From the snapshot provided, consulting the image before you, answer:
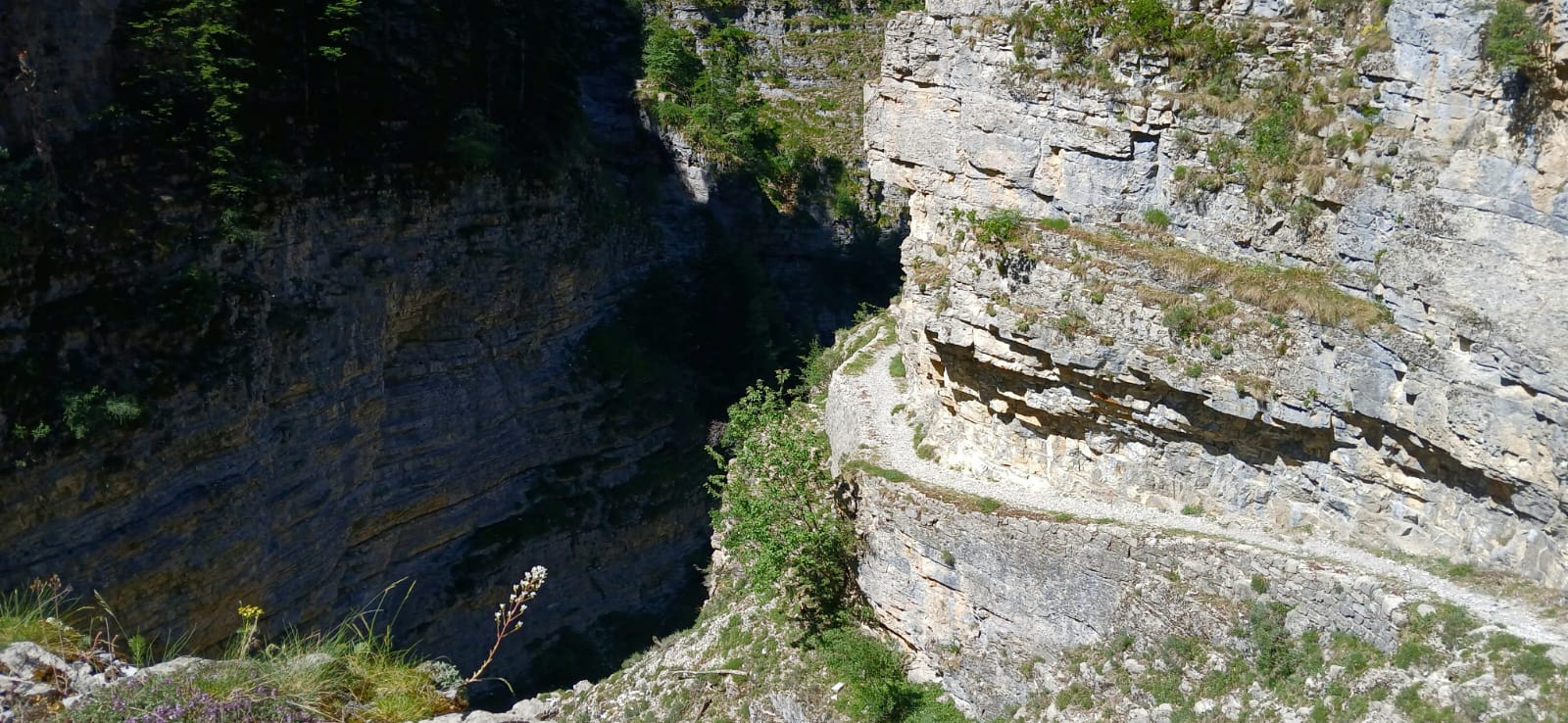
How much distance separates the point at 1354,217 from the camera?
14.2 meters

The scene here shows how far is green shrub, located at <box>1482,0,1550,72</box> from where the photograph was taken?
1205cm

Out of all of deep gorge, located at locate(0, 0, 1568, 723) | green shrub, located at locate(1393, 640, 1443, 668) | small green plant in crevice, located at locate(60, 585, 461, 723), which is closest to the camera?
small green plant in crevice, located at locate(60, 585, 461, 723)

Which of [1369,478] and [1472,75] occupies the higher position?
[1472,75]

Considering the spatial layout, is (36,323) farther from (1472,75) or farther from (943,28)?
(1472,75)

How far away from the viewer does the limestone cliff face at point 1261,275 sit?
12523mm

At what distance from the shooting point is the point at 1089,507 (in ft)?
54.3

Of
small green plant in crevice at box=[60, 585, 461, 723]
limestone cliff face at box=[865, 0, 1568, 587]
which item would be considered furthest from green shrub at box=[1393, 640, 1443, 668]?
small green plant in crevice at box=[60, 585, 461, 723]

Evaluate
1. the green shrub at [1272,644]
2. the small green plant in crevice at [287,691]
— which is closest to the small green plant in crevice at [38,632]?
the small green plant in crevice at [287,691]

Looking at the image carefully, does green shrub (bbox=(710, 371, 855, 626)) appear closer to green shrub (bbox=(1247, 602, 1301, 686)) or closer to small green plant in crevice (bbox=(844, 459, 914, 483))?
small green plant in crevice (bbox=(844, 459, 914, 483))

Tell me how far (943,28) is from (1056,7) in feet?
6.32

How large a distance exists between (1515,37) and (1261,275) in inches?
157

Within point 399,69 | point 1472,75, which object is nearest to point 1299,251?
point 1472,75

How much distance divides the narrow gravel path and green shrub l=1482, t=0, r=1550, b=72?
18.7 feet

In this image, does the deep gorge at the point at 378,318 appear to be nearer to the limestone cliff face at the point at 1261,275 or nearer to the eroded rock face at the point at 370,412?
the eroded rock face at the point at 370,412
